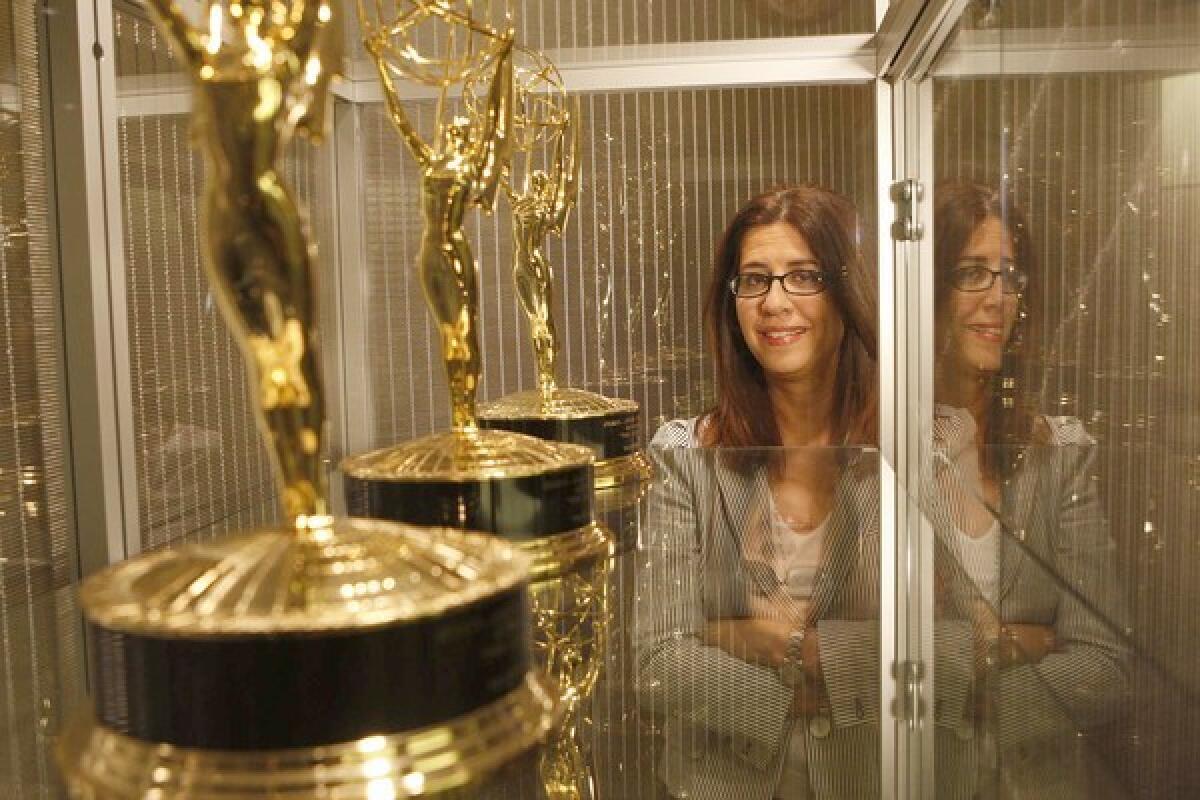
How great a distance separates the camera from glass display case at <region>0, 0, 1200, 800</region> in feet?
2.08

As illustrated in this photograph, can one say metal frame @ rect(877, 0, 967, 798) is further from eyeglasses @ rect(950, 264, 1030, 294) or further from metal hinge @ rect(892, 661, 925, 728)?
eyeglasses @ rect(950, 264, 1030, 294)

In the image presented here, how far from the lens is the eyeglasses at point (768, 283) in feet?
7.10

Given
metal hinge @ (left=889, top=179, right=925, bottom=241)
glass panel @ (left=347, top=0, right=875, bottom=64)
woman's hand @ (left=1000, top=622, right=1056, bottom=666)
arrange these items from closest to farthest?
woman's hand @ (left=1000, top=622, right=1056, bottom=666), metal hinge @ (left=889, top=179, right=925, bottom=241), glass panel @ (left=347, top=0, right=875, bottom=64)

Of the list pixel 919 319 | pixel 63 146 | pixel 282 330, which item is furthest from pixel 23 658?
pixel 919 319

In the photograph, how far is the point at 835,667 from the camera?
26.5 inches

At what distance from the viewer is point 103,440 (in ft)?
4.54

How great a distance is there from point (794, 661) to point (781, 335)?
5.01 ft

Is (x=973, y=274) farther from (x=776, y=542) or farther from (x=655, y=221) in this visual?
(x=655, y=221)

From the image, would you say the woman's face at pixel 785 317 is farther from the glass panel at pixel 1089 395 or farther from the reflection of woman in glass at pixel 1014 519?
the glass panel at pixel 1089 395

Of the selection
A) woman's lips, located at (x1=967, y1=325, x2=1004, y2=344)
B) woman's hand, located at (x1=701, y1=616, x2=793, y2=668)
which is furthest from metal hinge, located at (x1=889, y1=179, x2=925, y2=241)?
woman's hand, located at (x1=701, y1=616, x2=793, y2=668)

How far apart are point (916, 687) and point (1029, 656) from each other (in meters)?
0.14

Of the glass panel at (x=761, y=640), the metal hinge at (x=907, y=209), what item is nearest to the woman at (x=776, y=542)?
the glass panel at (x=761, y=640)

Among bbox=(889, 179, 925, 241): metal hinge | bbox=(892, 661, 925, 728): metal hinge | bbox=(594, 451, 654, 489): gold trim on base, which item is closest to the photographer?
bbox=(892, 661, 925, 728): metal hinge

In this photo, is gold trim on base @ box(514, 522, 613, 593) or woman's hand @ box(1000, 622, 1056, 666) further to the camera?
gold trim on base @ box(514, 522, 613, 593)
